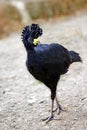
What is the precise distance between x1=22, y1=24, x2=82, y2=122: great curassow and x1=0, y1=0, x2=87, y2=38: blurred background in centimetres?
956

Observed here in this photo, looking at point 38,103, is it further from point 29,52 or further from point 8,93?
point 29,52

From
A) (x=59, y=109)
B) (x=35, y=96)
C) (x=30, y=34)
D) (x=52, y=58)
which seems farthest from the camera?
(x=35, y=96)

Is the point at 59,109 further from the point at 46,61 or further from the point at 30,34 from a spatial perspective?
the point at 30,34

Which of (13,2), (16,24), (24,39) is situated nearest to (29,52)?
(24,39)

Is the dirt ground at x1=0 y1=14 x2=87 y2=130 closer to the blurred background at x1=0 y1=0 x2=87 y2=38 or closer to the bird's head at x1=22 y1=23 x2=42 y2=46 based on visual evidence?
the bird's head at x1=22 y1=23 x2=42 y2=46

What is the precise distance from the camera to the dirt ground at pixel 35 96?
700 cm

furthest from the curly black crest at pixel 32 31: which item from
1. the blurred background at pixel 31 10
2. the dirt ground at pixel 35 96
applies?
the blurred background at pixel 31 10

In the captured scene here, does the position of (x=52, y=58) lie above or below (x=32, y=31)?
below

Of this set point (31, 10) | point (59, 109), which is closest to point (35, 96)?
point (59, 109)

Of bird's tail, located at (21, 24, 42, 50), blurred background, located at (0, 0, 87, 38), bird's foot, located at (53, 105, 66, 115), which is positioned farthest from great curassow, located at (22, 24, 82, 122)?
blurred background, located at (0, 0, 87, 38)

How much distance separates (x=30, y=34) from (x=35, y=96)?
2.00 m

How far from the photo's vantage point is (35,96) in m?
8.25

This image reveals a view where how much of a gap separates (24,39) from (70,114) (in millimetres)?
1432

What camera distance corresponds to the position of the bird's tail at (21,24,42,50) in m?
6.48
